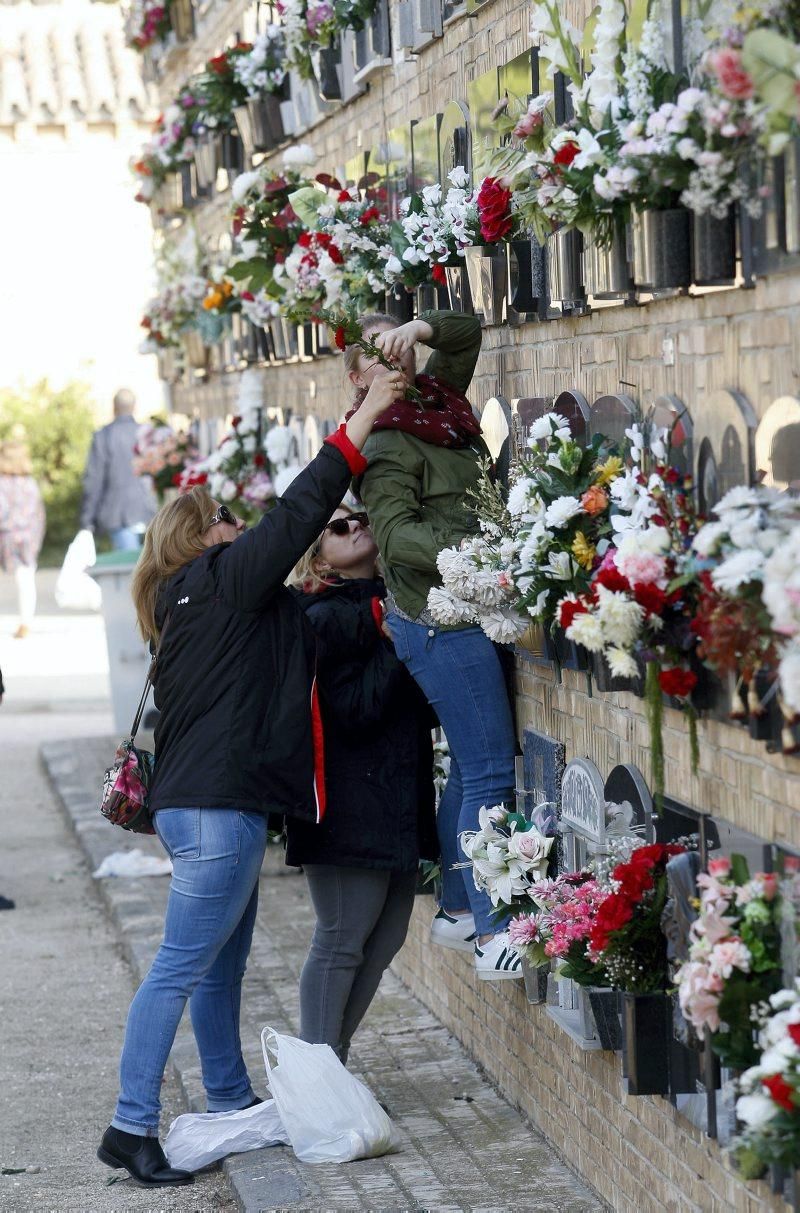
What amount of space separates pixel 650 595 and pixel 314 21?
4.50m

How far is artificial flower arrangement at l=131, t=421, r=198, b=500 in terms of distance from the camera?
12125 millimetres

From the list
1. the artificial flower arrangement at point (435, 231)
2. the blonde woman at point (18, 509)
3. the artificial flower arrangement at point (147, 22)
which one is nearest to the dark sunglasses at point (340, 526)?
the artificial flower arrangement at point (435, 231)

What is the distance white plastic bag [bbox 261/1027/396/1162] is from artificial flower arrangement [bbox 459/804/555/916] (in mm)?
632

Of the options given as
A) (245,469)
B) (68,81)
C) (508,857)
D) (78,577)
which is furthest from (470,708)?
(68,81)

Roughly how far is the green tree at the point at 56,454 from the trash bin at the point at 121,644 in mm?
13821

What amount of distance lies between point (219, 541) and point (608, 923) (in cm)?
172

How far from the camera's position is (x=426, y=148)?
19.6 ft

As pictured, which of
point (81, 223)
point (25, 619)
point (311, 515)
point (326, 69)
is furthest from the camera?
point (81, 223)

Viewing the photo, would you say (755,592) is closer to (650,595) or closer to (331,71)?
(650,595)

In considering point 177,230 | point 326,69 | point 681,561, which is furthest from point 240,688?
point 177,230

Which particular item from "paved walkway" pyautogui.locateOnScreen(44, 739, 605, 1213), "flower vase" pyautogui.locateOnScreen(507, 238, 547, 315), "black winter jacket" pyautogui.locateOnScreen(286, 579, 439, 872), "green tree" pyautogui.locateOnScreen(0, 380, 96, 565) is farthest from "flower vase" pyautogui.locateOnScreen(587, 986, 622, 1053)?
"green tree" pyautogui.locateOnScreen(0, 380, 96, 565)

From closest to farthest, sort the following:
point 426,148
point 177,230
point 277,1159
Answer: point 277,1159
point 426,148
point 177,230

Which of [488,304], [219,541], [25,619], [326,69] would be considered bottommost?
[25,619]

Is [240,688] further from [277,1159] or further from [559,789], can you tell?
[277,1159]
